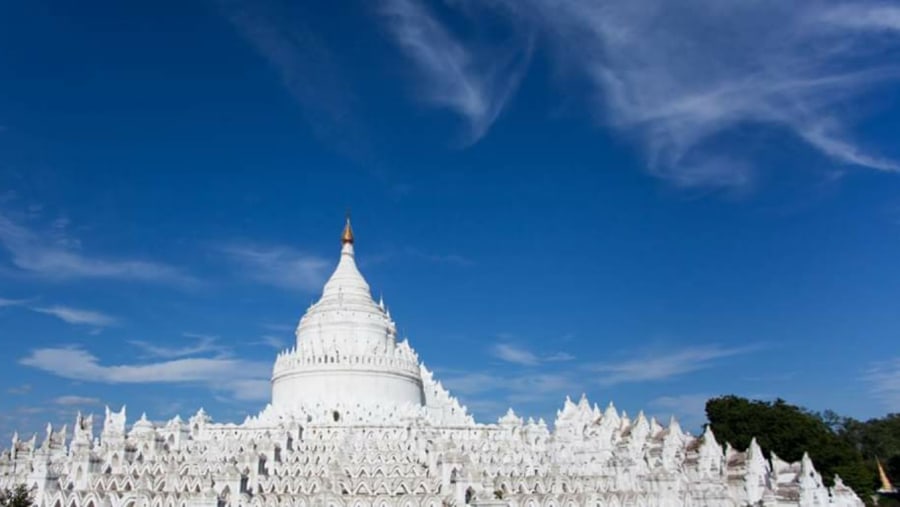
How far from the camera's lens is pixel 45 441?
4425cm

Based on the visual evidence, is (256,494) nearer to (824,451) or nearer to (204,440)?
(204,440)

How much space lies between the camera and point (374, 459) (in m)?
44.2

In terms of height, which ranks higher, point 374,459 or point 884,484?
point 374,459

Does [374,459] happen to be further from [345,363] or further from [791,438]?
[791,438]

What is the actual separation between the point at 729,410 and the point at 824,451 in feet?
31.5

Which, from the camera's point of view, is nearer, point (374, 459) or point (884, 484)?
point (374, 459)

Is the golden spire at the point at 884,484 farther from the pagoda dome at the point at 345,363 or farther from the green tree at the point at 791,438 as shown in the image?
the pagoda dome at the point at 345,363

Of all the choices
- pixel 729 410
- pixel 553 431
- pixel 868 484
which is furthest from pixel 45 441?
pixel 868 484

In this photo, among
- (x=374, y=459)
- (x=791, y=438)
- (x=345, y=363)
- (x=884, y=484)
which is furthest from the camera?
(x=884, y=484)

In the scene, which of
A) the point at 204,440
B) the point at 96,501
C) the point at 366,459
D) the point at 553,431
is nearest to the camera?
the point at 96,501

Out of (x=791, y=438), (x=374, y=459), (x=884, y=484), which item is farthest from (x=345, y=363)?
(x=884, y=484)

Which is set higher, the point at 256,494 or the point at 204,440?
the point at 204,440

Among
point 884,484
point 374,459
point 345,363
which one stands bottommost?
point 884,484

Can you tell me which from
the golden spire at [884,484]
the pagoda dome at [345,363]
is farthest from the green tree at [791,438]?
the pagoda dome at [345,363]
